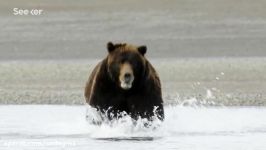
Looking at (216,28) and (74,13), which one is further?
(74,13)

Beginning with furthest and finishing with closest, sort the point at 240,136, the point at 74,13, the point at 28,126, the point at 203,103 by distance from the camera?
the point at 74,13 < the point at 203,103 < the point at 28,126 < the point at 240,136

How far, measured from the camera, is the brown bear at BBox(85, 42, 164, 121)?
43.1ft

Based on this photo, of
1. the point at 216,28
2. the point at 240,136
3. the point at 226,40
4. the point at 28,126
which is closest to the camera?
the point at 240,136

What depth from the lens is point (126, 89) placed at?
42.9 feet

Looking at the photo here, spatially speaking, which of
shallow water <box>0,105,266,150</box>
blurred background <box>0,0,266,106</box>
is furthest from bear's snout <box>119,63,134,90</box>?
blurred background <box>0,0,266,106</box>

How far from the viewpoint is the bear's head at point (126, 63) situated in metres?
13.0

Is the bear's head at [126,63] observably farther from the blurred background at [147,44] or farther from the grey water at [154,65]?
the blurred background at [147,44]

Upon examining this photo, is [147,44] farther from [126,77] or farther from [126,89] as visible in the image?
[126,77]

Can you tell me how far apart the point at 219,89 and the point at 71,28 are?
10.0 metres

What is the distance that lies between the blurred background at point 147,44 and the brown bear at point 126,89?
448 cm

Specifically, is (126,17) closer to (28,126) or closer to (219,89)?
(219,89)

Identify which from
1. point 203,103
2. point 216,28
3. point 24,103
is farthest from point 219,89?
point 216,28

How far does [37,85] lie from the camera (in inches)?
821

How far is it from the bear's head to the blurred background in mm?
4644
